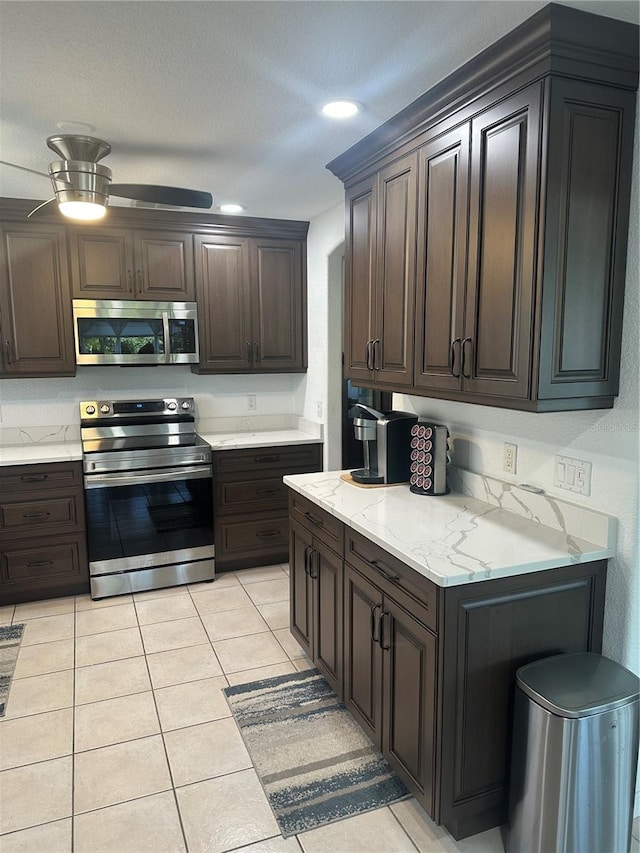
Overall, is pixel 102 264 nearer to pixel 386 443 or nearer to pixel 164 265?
pixel 164 265

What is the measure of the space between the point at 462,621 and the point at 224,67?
193 centimetres

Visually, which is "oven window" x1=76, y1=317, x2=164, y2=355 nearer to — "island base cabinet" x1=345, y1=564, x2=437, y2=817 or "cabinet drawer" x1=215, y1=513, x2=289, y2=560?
"cabinet drawer" x1=215, y1=513, x2=289, y2=560

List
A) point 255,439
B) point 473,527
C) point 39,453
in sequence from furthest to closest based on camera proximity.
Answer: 1. point 255,439
2. point 39,453
3. point 473,527

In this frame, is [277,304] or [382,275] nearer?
[382,275]

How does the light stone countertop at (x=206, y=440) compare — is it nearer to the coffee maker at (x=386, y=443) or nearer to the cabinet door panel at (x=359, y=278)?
the cabinet door panel at (x=359, y=278)

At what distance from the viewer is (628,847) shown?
1.74m

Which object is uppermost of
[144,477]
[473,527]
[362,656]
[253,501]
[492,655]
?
[473,527]

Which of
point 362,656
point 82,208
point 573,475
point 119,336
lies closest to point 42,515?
point 119,336

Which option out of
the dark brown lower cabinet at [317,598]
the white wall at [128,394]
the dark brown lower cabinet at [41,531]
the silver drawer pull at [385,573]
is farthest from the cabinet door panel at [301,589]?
the white wall at [128,394]

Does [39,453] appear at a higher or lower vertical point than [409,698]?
higher

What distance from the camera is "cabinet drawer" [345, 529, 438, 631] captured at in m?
1.74

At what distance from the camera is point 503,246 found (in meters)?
1.84

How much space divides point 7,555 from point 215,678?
5.30 ft

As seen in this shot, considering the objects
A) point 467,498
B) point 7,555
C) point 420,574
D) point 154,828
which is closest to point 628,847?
point 420,574
